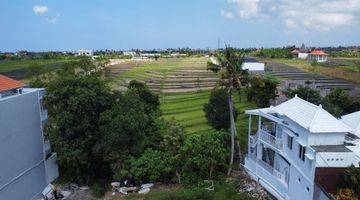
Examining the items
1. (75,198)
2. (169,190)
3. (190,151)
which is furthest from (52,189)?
(190,151)

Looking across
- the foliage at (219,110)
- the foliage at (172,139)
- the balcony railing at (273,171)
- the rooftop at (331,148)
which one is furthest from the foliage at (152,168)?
the rooftop at (331,148)

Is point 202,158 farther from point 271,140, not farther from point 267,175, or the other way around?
point 271,140

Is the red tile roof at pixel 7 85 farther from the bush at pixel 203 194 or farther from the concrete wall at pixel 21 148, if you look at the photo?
the bush at pixel 203 194

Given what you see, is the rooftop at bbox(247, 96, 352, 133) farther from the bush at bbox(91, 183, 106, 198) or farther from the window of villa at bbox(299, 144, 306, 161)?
the bush at bbox(91, 183, 106, 198)

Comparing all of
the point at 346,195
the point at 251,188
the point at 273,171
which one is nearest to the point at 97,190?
the point at 251,188

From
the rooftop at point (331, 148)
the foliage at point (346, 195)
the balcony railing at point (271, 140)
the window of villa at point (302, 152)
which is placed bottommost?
the foliage at point (346, 195)

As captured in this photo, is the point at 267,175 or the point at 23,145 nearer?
the point at 267,175

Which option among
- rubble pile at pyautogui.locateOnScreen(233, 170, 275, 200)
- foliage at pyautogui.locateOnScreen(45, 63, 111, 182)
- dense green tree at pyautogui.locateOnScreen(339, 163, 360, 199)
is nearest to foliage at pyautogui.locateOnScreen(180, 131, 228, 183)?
rubble pile at pyautogui.locateOnScreen(233, 170, 275, 200)
